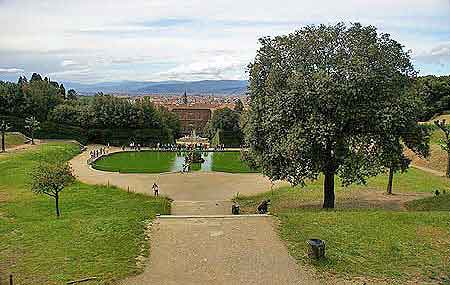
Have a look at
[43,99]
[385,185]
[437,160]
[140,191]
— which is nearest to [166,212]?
[140,191]

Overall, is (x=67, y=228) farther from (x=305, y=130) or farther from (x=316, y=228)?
(x=305, y=130)

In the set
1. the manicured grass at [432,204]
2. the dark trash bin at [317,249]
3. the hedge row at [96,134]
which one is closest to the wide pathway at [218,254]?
the dark trash bin at [317,249]

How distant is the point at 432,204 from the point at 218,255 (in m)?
13.3

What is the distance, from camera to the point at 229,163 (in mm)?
49125

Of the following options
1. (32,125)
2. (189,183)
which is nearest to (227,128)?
(32,125)

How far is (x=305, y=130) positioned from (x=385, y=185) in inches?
532

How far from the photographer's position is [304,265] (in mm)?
13094

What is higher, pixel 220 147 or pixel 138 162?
pixel 220 147

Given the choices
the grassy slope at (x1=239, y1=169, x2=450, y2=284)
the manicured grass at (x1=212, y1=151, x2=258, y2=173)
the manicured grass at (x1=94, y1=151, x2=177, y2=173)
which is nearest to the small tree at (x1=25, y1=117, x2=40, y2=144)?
the manicured grass at (x1=94, y1=151, x2=177, y2=173)

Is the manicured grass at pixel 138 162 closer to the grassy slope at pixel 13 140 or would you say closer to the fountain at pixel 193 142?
the fountain at pixel 193 142

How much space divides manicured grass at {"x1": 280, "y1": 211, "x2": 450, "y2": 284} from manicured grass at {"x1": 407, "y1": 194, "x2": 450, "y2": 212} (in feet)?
12.3

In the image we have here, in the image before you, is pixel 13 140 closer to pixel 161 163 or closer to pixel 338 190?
pixel 161 163

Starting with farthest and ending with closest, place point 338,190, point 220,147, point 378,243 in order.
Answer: point 220,147 < point 338,190 < point 378,243

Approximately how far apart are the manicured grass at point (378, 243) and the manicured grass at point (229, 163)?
20246mm
